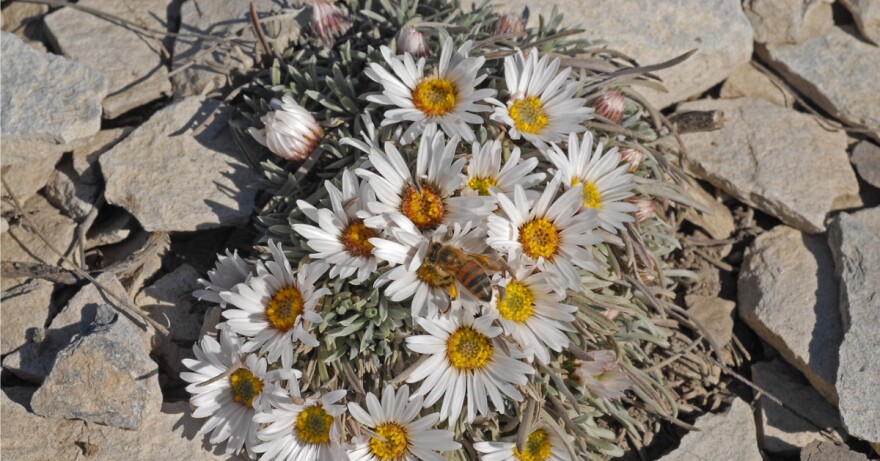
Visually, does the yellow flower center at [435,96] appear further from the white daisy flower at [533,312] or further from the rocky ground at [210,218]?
the rocky ground at [210,218]

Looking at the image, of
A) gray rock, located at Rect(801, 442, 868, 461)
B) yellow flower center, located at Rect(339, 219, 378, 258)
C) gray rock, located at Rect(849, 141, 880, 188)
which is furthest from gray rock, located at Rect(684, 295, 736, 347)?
yellow flower center, located at Rect(339, 219, 378, 258)

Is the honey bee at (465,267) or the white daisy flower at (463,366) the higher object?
the honey bee at (465,267)

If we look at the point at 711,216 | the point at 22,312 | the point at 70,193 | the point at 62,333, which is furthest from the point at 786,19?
the point at 22,312

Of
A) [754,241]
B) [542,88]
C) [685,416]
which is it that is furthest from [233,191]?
[754,241]

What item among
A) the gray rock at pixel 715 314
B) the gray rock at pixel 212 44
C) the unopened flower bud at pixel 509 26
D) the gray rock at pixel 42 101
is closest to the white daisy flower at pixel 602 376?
the gray rock at pixel 715 314

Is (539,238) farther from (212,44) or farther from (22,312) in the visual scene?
(22,312)

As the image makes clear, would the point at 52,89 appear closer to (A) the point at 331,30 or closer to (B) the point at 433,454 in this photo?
(A) the point at 331,30
